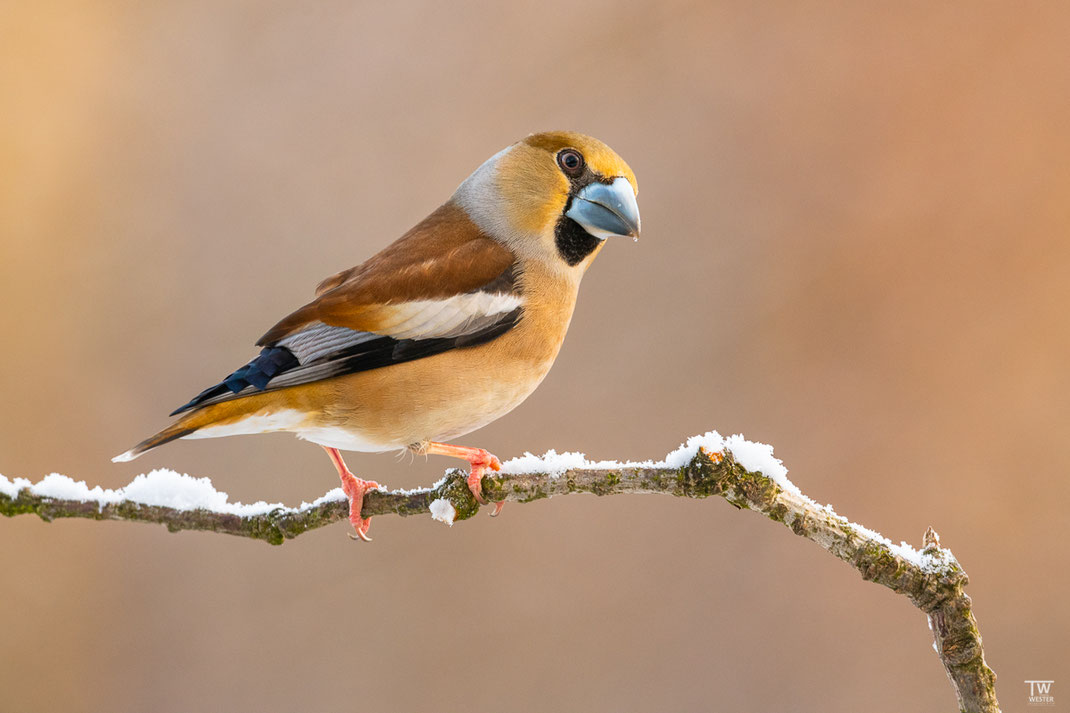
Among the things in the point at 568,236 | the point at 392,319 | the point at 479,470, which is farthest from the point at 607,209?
the point at 479,470

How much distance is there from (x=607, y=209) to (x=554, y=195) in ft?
0.55

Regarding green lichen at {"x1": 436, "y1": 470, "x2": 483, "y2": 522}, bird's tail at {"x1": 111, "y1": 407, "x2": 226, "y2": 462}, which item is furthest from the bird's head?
bird's tail at {"x1": 111, "y1": 407, "x2": 226, "y2": 462}

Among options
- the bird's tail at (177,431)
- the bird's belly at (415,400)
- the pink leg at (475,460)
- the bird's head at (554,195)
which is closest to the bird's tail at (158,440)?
the bird's tail at (177,431)

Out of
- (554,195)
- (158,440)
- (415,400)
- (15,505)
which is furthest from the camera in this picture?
(554,195)

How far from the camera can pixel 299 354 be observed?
6.18 ft

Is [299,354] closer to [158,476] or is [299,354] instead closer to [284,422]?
[284,422]

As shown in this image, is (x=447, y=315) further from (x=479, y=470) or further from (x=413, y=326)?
(x=479, y=470)

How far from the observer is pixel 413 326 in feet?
6.31

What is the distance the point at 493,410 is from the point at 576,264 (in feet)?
1.46

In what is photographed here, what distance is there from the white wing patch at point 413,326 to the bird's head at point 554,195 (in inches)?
8.0

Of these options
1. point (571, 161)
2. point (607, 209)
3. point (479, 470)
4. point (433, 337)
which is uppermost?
point (571, 161)

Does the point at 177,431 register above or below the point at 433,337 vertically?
below

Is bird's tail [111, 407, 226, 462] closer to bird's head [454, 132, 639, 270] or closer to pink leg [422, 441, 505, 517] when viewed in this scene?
pink leg [422, 441, 505, 517]

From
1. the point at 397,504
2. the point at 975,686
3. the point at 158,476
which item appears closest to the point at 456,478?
the point at 397,504
